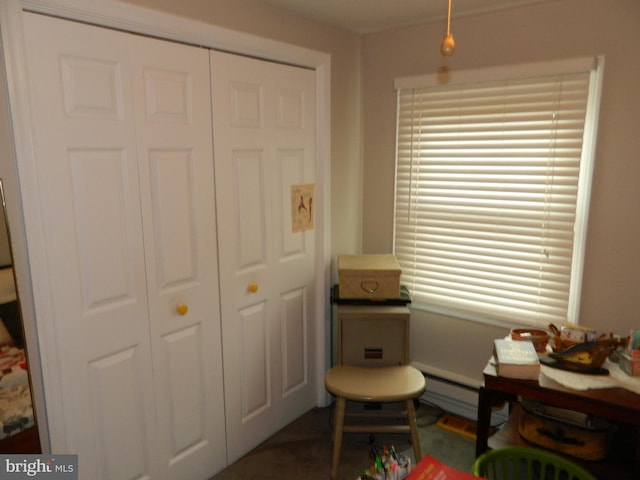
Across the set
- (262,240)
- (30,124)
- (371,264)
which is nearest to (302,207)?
(262,240)

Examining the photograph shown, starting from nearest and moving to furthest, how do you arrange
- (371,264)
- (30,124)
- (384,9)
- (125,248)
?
(30,124) → (125,248) → (384,9) → (371,264)

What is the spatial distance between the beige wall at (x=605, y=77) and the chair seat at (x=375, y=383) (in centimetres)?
57

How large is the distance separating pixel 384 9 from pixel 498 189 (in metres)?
1.12

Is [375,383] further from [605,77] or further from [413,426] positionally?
[605,77]

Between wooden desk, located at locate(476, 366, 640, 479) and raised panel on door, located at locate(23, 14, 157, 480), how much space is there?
1.43 m

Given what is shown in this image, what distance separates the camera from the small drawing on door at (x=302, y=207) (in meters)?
2.59

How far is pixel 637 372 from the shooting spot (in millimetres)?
1805

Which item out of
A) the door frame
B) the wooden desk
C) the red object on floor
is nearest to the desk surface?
the wooden desk

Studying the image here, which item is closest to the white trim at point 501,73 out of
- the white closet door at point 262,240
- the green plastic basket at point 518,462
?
the white closet door at point 262,240

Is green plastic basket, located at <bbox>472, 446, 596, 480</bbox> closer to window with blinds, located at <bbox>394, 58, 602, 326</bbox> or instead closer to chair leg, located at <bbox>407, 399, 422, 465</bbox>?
chair leg, located at <bbox>407, 399, 422, 465</bbox>

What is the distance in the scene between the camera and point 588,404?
5.54 ft

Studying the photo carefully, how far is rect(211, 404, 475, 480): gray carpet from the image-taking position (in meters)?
2.37

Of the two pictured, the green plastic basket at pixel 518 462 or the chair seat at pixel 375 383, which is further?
the chair seat at pixel 375 383

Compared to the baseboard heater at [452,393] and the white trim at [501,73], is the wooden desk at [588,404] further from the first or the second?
the white trim at [501,73]
